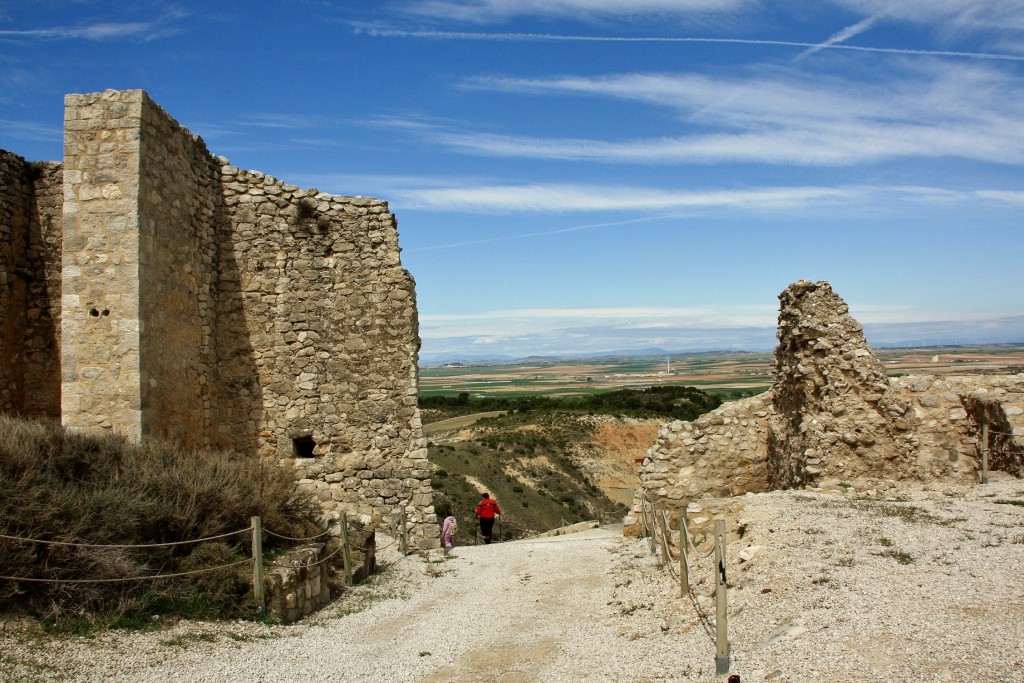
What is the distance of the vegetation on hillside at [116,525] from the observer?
6.46 meters

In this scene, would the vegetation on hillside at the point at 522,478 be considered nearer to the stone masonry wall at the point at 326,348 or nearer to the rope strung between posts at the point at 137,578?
the stone masonry wall at the point at 326,348

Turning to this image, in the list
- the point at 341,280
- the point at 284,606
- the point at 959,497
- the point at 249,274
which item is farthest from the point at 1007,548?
the point at 249,274

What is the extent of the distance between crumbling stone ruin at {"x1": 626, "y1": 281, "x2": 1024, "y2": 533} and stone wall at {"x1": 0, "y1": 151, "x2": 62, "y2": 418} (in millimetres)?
9870

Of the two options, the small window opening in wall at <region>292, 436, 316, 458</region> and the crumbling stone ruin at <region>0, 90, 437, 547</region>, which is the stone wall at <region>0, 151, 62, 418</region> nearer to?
the crumbling stone ruin at <region>0, 90, 437, 547</region>

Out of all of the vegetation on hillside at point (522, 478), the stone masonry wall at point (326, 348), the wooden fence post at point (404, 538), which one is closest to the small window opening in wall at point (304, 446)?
the stone masonry wall at point (326, 348)

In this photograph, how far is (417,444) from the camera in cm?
1243

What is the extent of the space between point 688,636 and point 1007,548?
3.50 metres

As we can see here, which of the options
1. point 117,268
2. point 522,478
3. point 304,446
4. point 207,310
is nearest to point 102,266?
point 117,268

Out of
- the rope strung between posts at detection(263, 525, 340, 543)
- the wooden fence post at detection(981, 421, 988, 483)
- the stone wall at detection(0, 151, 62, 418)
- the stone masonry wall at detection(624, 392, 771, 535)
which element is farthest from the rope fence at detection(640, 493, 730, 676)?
the stone wall at detection(0, 151, 62, 418)

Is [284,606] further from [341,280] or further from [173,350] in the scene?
[341,280]

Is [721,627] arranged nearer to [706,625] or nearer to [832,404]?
[706,625]

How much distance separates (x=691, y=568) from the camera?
9219 mm

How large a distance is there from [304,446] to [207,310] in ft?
8.65

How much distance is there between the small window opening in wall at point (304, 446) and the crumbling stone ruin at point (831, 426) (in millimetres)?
5901
